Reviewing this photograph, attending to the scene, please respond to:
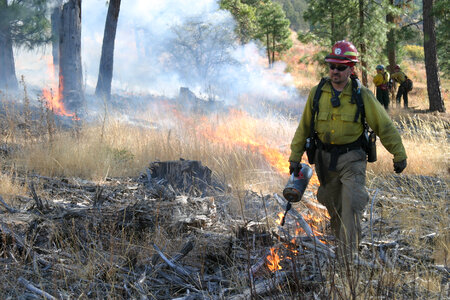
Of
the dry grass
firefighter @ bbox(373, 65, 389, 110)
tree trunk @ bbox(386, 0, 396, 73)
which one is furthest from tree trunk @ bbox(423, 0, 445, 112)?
the dry grass

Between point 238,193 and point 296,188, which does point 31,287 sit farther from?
point 296,188

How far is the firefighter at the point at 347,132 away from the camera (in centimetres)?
375

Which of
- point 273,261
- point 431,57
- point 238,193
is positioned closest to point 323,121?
point 238,193

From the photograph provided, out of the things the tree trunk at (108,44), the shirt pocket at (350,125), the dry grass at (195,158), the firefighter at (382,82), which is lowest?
the dry grass at (195,158)

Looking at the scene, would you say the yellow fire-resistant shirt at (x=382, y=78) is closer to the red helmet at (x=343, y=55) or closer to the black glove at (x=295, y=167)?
the red helmet at (x=343, y=55)

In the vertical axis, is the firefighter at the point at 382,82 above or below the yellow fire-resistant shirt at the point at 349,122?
above

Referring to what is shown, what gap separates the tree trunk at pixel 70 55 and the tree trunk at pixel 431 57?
11493mm

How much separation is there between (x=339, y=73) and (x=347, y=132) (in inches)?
19.9

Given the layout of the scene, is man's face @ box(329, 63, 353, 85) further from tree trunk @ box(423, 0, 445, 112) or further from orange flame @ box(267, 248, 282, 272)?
tree trunk @ box(423, 0, 445, 112)

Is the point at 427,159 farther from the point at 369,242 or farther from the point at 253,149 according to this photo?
the point at 369,242

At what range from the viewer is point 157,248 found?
3.46m

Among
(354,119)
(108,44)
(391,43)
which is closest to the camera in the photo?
(354,119)

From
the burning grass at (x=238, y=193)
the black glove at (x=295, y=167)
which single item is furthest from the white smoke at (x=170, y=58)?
the black glove at (x=295, y=167)

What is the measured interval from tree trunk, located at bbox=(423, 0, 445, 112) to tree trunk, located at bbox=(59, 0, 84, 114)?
11493mm
